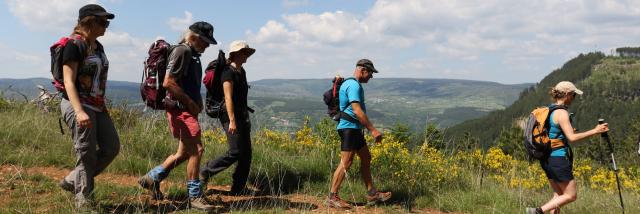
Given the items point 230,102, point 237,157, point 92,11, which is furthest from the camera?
point 237,157

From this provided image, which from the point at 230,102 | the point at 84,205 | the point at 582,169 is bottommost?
the point at 582,169

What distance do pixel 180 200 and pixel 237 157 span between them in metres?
0.69

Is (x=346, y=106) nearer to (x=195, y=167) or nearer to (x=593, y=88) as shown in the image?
(x=195, y=167)

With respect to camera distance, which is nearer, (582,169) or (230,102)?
(230,102)

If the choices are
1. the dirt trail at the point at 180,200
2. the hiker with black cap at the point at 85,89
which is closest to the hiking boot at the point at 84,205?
the hiker with black cap at the point at 85,89

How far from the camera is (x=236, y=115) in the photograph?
4.82 metres

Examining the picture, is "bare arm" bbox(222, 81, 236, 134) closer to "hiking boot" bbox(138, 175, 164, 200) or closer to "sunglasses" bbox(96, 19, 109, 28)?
"hiking boot" bbox(138, 175, 164, 200)

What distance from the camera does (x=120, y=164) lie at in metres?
5.68

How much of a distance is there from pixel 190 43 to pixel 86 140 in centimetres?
119

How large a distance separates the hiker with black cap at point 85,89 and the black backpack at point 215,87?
1.17 m

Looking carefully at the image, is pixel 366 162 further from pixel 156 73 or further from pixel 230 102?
pixel 156 73

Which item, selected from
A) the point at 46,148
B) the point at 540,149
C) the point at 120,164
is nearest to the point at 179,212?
the point at 120,164

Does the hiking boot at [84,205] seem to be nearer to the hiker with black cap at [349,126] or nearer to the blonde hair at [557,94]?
the hiker with black cap at [349,126]

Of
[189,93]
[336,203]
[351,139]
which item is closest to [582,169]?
[351,139]
